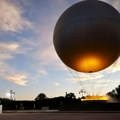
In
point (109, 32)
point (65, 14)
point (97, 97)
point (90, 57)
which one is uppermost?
point (65, 14)

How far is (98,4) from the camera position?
2614cm

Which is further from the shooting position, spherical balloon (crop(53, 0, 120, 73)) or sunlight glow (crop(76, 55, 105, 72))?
sunlight glow (crop(76, 55, 105, 72))

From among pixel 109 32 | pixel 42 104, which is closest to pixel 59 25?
pixel 109 32

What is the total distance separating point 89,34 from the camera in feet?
80.5

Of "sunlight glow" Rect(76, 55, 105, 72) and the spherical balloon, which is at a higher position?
the spherical balloon

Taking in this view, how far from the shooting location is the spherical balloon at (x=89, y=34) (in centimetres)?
Answer: 2458

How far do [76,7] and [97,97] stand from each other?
1132cm

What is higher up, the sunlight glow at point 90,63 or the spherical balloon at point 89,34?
the spherical balloon at point 89,34

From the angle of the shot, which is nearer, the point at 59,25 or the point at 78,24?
the point at 78,24

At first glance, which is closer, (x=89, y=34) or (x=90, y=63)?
(x=89, y=34)

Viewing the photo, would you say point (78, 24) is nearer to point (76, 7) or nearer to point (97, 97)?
point (76, 7)

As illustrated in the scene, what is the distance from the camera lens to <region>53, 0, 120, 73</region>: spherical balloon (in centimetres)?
2458

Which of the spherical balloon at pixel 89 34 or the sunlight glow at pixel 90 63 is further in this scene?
the sunlight glow at pixel 90 63

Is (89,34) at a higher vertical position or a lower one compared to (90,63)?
higher
